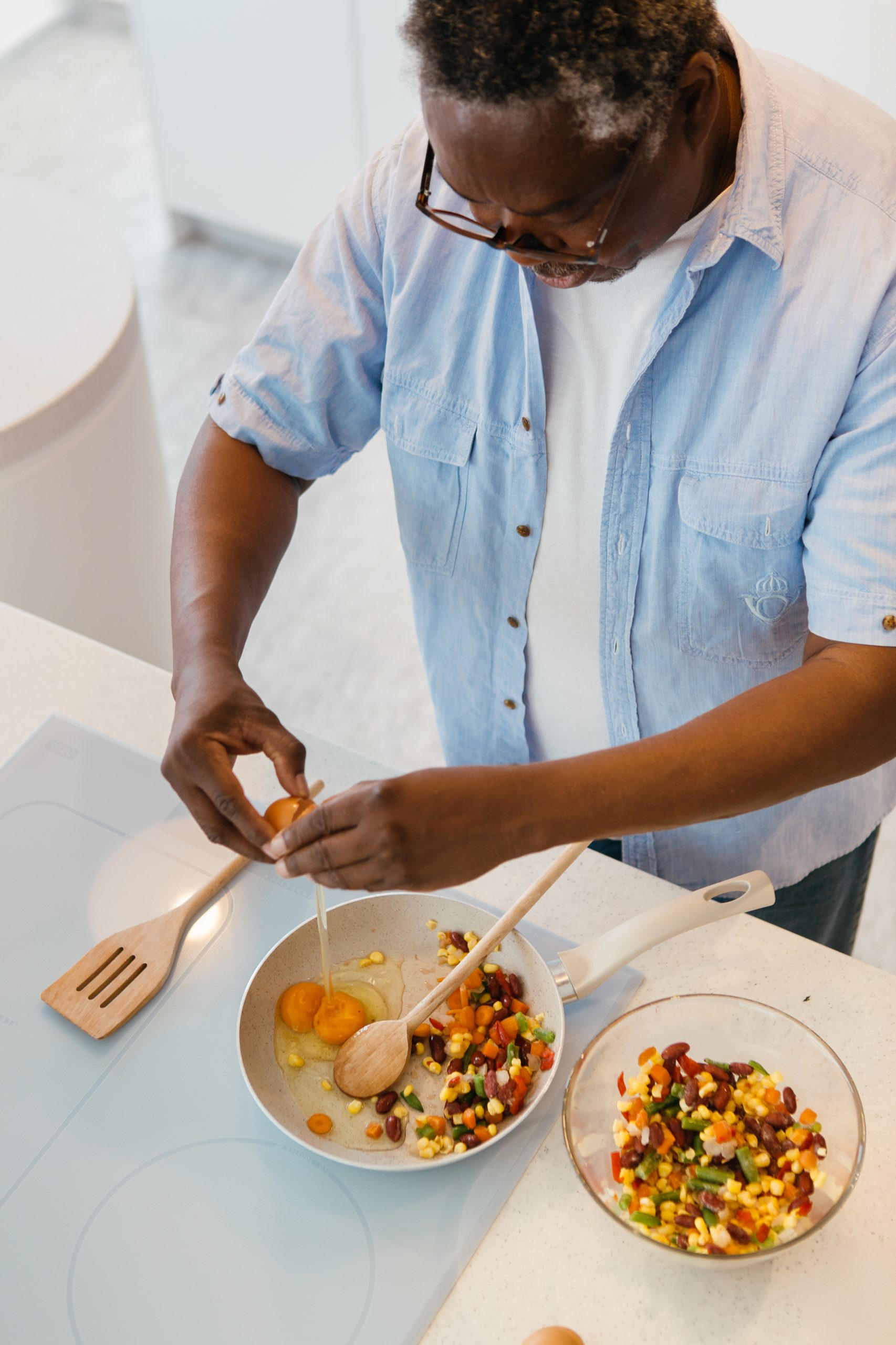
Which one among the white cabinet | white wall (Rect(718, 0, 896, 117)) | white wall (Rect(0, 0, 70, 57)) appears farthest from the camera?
white wall (Rect(0, 0, 70, 57))

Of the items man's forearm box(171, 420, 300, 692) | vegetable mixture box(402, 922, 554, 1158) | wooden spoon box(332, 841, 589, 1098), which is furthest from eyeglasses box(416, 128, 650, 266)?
vegetable mixture box(402, 922, 554, 1158)

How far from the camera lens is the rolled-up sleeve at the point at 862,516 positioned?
2.99 ft

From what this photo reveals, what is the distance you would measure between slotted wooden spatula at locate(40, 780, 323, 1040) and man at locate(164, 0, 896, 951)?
15 cm

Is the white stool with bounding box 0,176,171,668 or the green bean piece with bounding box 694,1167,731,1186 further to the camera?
the white stool with bounding box 0,176,171,668

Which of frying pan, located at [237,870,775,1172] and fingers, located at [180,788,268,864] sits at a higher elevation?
fingers, located at [180,788,268,864]

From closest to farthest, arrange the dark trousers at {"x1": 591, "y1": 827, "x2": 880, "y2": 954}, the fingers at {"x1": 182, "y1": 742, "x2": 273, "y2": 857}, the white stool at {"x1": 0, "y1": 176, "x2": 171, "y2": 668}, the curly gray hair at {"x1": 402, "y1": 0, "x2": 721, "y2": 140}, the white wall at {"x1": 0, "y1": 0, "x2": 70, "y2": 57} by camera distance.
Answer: the curly gray hair at {"x1": 402, "y1": 0, "x2": 721, "y2": 140} < the fingers at {"x1": 182, "y1": 742, "x2": 273, "y2": 857} < the dark trousers at {"x1": 591, "y1": 827, "x2": 880, "y2": 954} < the white stool at {"x1": 0, "y1": 176, "x2": 171, "y2": 668} < the white wall at {"x1": 0, "y1": 0, "x2": 70, "y2": 57}

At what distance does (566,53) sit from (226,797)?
0.57 metres

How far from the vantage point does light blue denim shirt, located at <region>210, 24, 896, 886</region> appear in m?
0.92

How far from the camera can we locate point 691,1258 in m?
0.81

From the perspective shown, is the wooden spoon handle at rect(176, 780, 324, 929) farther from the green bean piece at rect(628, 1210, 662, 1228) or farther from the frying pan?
the green bean piece at rect(628, 1210, 662, 1228)

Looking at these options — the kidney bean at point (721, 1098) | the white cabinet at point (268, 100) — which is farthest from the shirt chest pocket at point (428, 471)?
the white cabinet at point (268, 100)

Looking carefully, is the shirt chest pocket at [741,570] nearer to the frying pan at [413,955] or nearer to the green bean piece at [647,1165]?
the frying pan at [413,955]

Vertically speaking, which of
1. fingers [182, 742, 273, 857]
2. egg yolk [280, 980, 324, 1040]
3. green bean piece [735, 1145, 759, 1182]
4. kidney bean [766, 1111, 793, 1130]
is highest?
fingers [182, 742, 273, 857]

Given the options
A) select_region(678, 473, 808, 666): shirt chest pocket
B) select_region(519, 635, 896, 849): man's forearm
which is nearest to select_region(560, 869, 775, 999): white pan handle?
select_region(519, 635, 896, 849): man's forearm
